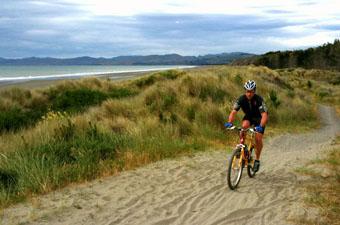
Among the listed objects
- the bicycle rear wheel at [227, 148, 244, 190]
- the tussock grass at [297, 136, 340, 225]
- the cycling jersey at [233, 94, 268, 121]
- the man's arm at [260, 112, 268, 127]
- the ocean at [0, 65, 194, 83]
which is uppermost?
the cycling jersey at [233, 94, 268, 121]

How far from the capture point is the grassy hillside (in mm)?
8523

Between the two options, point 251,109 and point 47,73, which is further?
point 47,73

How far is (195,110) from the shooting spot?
1652cm

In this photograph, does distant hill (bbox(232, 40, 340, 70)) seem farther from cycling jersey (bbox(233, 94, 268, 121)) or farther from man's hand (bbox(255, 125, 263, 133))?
man's hand (bbox(255, 125, 263, 133))

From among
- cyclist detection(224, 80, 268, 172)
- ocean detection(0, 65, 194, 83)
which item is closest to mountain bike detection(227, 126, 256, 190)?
cyclist detection(224, 80, 268, 172)

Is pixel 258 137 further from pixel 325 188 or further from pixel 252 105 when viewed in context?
pixel 325 188

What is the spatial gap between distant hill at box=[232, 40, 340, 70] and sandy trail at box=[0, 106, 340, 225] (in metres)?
86.3

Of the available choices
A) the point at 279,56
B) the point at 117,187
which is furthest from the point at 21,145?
the point at 279,56

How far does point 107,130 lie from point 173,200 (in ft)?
16.8

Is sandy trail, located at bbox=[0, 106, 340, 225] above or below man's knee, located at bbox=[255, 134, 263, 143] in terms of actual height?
below

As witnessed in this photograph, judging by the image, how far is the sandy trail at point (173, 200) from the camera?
661 centimetres

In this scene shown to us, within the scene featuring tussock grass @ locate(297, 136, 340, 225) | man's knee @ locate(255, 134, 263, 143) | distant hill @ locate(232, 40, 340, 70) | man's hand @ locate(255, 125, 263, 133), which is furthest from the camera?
distant hill @ locate(232, 40, 340, 70)

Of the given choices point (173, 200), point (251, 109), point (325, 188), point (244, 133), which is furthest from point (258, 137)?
point (173, 200)

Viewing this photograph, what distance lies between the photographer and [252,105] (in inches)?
331
